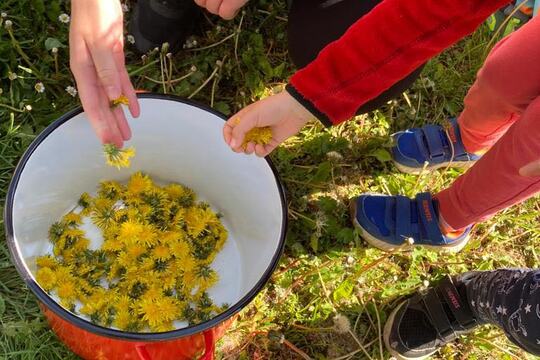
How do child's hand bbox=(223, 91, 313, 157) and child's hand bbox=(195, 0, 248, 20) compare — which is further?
child's hand bbox=(195, 0, 248, 20)

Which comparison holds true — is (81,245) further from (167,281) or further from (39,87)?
(39,87)

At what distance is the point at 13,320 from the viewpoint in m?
1.21

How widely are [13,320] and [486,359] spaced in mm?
1050

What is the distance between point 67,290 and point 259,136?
0.47 m

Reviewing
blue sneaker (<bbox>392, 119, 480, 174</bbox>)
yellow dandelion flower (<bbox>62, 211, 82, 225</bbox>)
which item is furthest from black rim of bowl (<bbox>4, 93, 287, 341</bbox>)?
blue sneaker (<bbox>392, 119, 480, 174</bbox>)

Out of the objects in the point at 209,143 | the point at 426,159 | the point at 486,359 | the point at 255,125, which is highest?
the point at 255,125

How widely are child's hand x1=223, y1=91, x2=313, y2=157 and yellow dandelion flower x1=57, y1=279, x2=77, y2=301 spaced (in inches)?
16.5

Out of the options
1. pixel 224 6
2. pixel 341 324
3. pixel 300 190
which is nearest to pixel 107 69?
pixel 224 6

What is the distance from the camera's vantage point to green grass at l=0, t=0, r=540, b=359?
1.30 m

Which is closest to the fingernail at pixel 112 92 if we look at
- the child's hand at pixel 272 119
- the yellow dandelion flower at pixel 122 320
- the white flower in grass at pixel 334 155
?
the child's hand at pixel 272 119

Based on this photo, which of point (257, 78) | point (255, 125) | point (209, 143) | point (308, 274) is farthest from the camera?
point (257, 78)

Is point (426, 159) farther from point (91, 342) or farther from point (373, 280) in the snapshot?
point (91, 342)

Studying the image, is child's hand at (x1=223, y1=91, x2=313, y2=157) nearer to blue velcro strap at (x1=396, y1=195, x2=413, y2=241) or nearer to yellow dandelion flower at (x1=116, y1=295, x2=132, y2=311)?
yellow dandelion flower at (x1=116, y1=295, x2=132, y2=311)

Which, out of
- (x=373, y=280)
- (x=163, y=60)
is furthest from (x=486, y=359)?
(x=163, y=60)
